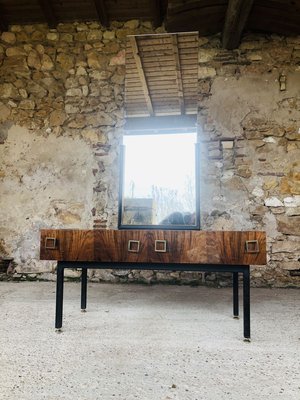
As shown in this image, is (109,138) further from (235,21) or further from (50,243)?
(50,243)

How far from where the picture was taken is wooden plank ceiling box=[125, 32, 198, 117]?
4.18m

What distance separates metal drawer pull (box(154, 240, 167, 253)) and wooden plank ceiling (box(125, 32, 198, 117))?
252 cm

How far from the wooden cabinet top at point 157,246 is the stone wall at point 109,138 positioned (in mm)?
1843

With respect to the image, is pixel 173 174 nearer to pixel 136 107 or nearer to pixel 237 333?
pixel 136 107

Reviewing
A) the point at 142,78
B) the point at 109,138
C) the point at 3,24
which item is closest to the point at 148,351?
the point at 109,138

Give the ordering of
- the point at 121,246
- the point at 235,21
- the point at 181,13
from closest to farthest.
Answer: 1. the point at 121,246
2. the point at 235,21
3. the point at 181,13

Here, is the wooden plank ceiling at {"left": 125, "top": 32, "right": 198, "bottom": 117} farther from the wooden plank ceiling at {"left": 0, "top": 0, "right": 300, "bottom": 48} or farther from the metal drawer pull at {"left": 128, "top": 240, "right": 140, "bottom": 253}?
the metal drawer pull at {"left": 128, "top": 240, "right": 140, "bottom": 253}

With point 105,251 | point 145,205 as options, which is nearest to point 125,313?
point 105,251

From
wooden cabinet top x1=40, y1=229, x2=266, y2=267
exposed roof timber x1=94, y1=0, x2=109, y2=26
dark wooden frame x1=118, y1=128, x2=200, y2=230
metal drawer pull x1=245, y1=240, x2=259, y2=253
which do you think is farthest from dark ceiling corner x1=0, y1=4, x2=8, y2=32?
metal drawer pull x1=245, y1=240, x2=259, y2=253

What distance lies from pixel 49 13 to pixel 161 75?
5.30 ft

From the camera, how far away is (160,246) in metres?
2.07

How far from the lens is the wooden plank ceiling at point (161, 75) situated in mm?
4184

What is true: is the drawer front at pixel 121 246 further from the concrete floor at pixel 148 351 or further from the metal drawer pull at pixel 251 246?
the metal drawer pull at pixel 251 246

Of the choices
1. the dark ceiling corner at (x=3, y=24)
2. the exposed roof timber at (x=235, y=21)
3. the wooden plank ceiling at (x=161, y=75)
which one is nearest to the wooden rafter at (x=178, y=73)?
the wooden plank ceiling at (x=161, y=75)
